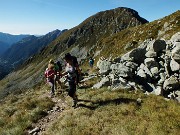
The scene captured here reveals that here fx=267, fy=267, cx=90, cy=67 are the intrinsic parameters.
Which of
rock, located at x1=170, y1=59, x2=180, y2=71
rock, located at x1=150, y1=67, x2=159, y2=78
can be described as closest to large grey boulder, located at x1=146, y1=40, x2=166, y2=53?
rock, located at x1=150, y1=67, x2=159, y2=78

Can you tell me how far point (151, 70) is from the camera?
1827 cm

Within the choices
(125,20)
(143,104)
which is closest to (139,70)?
(143,104)

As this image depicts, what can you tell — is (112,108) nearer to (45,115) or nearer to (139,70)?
(45,115)

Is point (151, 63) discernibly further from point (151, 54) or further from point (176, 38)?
point (176, 38)

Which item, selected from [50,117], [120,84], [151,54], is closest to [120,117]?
[50,117]

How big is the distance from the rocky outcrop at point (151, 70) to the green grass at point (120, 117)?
7.40 feet

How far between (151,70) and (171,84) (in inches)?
96.5

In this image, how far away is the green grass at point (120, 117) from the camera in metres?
10.4

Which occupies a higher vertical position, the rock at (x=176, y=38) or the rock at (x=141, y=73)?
the rock at (x=176, y=38)

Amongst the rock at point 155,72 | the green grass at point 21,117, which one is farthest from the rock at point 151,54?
the green grass at point 21,117

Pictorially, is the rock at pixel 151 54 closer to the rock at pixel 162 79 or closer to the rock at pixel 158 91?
the rock at pixel 162 79

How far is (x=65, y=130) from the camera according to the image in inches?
442

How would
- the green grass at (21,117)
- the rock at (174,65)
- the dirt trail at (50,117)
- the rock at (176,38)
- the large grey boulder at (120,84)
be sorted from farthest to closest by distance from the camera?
the rock at (176,38)
the large grey boulder at (120,84)
the rock at (174,65)
the green grass at (21,117)
the dirt trail at (50,117)

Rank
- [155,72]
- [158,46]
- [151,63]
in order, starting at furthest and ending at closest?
[158,46], [151,63], [155,72]
